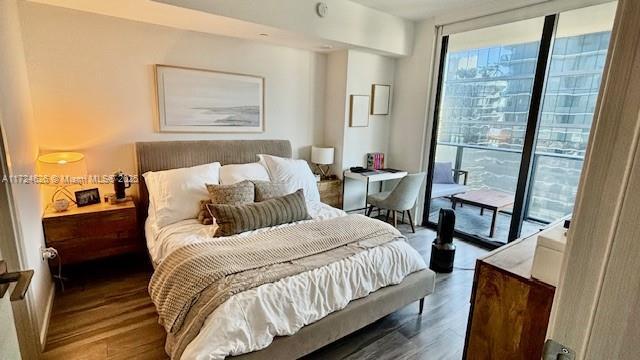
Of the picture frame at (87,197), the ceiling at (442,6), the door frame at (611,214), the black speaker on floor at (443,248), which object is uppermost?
the ceiling at (442,6)

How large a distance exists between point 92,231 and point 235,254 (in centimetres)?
154

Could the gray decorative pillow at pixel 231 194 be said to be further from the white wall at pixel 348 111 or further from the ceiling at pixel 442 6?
the ceiling at pixel 442 6

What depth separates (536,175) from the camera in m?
3.37

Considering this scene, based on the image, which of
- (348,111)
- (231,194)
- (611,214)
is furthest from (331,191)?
(611,214)

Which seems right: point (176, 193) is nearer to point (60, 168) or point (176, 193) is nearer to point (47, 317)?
point (60, 168)

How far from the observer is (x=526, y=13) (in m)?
3.04

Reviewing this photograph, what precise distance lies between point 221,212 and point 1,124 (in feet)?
4.24

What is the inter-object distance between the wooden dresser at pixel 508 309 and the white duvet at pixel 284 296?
73cm

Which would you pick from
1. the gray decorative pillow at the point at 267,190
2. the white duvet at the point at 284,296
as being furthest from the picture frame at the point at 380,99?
the white duvet at the point at 284,296

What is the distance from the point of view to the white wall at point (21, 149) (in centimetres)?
175

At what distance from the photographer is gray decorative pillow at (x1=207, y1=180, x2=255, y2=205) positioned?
269 cm

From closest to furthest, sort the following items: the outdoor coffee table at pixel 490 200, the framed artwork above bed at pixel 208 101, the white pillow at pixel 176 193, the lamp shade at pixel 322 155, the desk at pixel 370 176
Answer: the white pillow at pixel 176 193
the framed artwork above bed at pixel 208 101
the outdoor coffee table at pixel 490 200
the desk at pixel 370 176
the lamp shade at pixel 322 155

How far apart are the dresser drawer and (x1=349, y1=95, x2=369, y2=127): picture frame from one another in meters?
2.64

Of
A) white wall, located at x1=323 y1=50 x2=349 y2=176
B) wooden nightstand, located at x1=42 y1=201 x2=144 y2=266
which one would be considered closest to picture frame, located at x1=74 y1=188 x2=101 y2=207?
wooden nightstand, located at x1=42 y1=201 x2=144 y2=266
